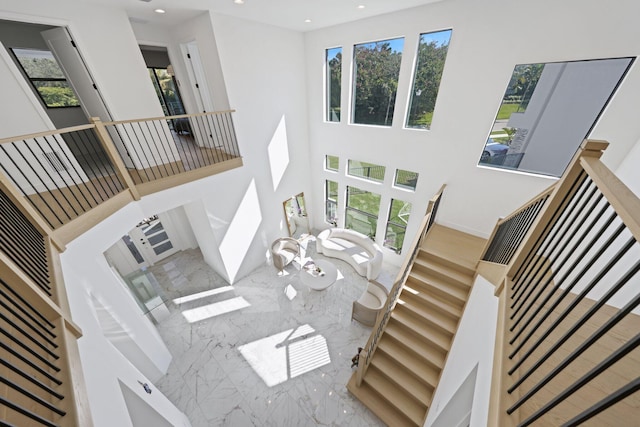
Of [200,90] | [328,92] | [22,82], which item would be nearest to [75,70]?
[22,82]

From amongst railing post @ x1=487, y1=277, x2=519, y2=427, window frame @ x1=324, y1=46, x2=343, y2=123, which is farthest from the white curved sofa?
railing post @ x1=487, y1=277, x2=519, y2=427

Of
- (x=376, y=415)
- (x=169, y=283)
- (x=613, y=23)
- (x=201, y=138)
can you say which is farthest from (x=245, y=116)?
(x=376, y=415)

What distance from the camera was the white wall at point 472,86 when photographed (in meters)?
3.11

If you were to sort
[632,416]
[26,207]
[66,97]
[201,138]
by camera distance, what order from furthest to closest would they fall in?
[201,138] < [66,97] < [26,207] < [632,416]

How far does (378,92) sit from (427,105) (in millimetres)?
1146

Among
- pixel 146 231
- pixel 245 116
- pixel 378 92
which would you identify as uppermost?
pixel 378 92

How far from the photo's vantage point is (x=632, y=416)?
3.72 feet

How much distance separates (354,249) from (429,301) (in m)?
2.83

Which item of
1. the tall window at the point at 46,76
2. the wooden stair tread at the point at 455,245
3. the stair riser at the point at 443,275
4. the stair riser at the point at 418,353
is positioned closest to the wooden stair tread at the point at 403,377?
the stair riser at the point at 418,353

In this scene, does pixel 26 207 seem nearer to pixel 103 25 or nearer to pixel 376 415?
pixel 103 25

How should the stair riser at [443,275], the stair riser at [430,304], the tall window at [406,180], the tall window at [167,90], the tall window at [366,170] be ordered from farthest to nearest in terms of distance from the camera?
1. the tall window at [167,90]
2. the tall window at [366,170]
3. the tall window at [406,180]
4. the stair riser at [443,275]
5. the stair riser at [430,304]

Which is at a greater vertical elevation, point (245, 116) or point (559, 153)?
point (245, 116)

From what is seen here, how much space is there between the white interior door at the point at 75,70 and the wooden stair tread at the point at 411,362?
595 centimetres

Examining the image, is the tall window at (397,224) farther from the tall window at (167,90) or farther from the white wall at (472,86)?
the tall window at (167,90)
